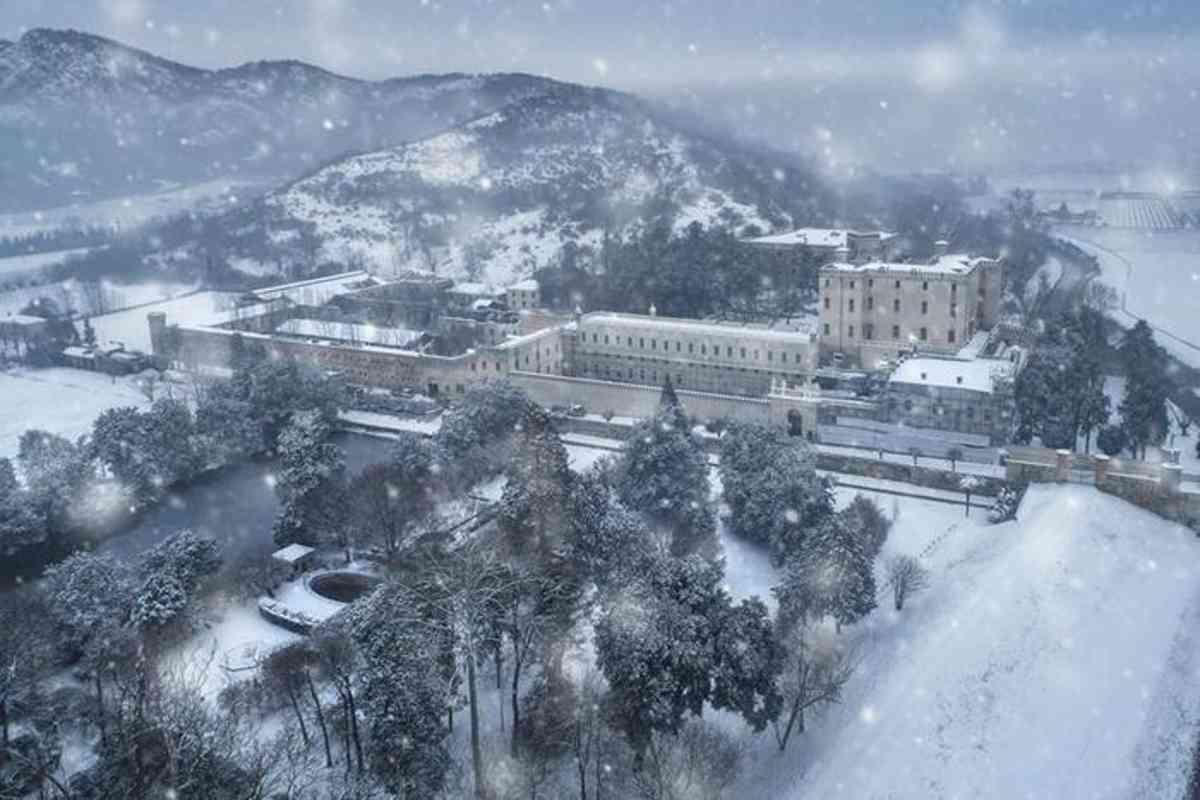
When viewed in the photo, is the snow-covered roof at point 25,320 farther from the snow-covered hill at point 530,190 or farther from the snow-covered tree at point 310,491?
the snow-covered tree at point 310,491

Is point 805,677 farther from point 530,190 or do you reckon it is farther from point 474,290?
point 530,190

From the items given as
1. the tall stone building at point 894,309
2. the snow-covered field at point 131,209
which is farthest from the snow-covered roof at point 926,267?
the snow-covered field at point 131,209

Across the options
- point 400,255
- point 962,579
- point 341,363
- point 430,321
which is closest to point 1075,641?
point 962,579

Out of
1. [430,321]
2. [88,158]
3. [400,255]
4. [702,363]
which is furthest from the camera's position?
[88,158]

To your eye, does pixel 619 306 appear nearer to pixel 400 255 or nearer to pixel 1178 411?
pixel 1178 411

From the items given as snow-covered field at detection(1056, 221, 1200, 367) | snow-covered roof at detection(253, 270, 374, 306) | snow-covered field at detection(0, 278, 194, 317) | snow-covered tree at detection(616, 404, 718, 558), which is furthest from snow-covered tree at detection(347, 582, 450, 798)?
snow-covered field at detection(0, 278, 194, 317)

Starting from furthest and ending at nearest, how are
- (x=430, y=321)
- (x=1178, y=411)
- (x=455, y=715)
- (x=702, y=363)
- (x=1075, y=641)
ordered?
(x=430, y=321) < (x=702, y=363) < (x=1178, y=411) < (x=1075, y=641) < (x=455, y=715)

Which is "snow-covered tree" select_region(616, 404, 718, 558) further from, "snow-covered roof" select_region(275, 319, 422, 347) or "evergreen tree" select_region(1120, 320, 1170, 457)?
"snow-covered roof" select_region(275, 319, 422, 347)
